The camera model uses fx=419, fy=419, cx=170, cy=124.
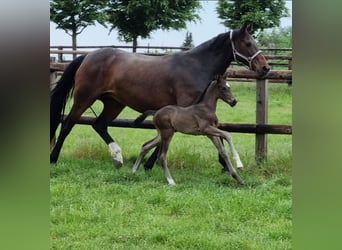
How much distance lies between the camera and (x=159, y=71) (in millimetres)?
1985

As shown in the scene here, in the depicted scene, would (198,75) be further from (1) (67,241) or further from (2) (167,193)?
(1) (67,241)

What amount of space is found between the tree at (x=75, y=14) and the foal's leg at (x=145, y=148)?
56cm

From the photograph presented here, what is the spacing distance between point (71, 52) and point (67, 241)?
75 cm

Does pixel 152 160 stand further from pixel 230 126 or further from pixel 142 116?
pixel 230 126

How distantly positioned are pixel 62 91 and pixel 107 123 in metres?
0.28

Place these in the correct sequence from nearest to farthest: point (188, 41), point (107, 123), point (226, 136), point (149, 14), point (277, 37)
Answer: point (277, 37)
point (149, 14)
point (188, 41)
point (226, 136)
point (107, 123)

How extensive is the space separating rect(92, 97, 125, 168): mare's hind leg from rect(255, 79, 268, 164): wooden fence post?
0.65 m

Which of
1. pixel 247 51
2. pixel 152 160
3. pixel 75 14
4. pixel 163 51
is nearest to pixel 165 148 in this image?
pixel 152 160

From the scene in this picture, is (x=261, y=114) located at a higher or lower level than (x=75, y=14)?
lower

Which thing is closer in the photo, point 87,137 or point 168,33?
point 168,33

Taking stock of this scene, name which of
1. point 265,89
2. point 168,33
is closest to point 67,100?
point 168,33

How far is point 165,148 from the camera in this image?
194cm

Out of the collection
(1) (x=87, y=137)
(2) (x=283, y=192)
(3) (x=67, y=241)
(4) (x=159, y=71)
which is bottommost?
(3) (x=67, y=241)

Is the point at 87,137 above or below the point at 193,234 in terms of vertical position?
above
